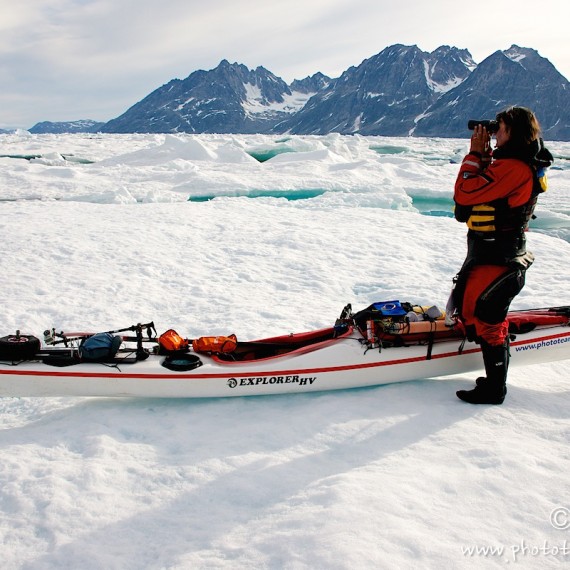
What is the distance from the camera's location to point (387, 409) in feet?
10.3

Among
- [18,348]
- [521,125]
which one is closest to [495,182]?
[521,125]

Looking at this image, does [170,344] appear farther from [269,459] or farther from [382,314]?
[382,314]

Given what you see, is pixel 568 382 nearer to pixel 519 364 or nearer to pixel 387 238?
pixel 519 364

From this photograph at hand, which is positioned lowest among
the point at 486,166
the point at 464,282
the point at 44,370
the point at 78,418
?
the point at 78,418

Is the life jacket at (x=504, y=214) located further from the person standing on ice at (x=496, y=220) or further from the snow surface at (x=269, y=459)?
the snow surface at (x=269, y=459)

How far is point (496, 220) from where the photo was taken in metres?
2.86

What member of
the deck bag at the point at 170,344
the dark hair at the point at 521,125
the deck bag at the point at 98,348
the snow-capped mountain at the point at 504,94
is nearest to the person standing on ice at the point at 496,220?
the dark hair at the point at 521,125

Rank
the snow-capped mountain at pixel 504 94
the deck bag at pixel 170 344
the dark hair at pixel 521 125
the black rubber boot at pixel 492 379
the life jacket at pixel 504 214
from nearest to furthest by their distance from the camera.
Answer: the dark hair at pixel 521 125 → the life jacket at pixel 504 214 → the black rubber boot at pixel 492 379 → the deck bag at pixel 170 344 → the snow-capped mountain at pixel 504 94

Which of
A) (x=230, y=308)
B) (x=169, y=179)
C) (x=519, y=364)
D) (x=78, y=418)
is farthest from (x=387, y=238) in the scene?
(x=169, y=179)

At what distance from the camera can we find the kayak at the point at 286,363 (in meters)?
3.13

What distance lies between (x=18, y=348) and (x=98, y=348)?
52 centimetres

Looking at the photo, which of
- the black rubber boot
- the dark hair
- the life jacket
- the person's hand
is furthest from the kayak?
the dark hair

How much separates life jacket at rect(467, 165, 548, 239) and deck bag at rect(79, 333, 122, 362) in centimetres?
257

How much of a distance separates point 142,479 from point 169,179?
17542 mm
